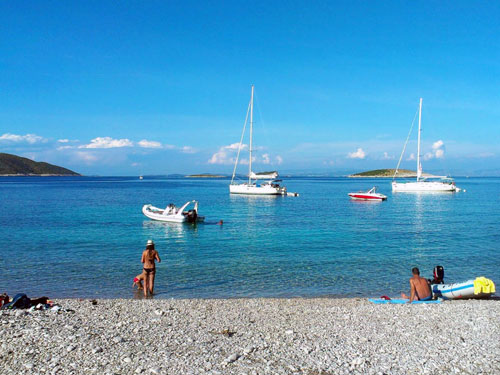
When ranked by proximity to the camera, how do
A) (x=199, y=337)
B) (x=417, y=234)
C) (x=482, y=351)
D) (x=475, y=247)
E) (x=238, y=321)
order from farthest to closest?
1. (x=417, y=234)
2. (x=475, y=247)
3. (x=238, y=321)
4. (x=199, y=337)
5. (x=482, y=351)

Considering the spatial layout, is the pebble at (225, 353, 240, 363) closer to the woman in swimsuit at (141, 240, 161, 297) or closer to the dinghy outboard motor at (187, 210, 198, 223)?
the woman in swimsuit at (141, 240, 161, 297)

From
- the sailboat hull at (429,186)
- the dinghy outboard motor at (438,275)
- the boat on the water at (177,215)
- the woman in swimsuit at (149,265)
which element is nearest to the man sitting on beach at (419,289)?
the dinghy outboard motor at (438,275)

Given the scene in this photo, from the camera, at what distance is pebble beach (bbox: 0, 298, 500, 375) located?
822cm

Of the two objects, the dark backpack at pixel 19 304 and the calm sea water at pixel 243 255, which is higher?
the dark backpack at pixel 19 304

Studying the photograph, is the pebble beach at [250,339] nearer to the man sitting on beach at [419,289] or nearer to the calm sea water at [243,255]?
the man sitting on beach at [419,289]

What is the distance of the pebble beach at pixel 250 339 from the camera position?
8.22m

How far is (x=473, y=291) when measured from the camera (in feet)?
48.2

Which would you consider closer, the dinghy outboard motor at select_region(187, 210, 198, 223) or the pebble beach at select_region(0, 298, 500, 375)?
the pebble beach at select_region(0, 298, 500, 375)

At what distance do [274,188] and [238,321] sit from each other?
67.2 m

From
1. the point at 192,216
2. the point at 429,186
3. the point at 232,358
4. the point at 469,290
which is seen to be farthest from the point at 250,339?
the point at 429,186

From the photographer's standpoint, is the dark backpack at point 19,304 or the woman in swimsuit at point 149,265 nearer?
the dark backpack at point 19,304

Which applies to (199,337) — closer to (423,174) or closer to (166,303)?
(166,303)

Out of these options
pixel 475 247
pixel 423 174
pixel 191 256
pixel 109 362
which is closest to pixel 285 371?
pixel 109 362

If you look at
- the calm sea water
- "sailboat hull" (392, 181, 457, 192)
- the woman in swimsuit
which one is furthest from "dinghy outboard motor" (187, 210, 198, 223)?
"sailboat hull" (392, 181, 457, 192)
